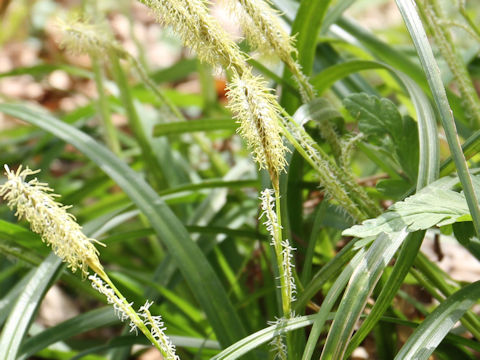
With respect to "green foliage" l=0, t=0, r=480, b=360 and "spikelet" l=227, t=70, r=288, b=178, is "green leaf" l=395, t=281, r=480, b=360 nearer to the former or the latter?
"green foliage" l=0, t=0, r=480, b=360

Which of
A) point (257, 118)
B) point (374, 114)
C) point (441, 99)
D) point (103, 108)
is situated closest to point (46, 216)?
point (257, 118)

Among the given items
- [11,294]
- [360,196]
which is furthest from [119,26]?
[360,196]

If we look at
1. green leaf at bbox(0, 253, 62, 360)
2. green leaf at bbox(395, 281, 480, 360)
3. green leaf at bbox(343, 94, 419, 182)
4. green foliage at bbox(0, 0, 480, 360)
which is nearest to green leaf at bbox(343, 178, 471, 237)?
green foliage at bbox(0, 0, 480, 360)

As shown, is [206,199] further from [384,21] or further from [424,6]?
[384,21]

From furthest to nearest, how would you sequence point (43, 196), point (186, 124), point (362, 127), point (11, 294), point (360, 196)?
1. point (186, 124)
2. point (11, 294)
3. point (362, 127)
4. point (360, 196)
5. point (43, 196)

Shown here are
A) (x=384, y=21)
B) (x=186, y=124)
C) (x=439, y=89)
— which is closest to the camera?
(x=439, y=89)

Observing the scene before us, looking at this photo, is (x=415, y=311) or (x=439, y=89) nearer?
(x=439, y=89)
